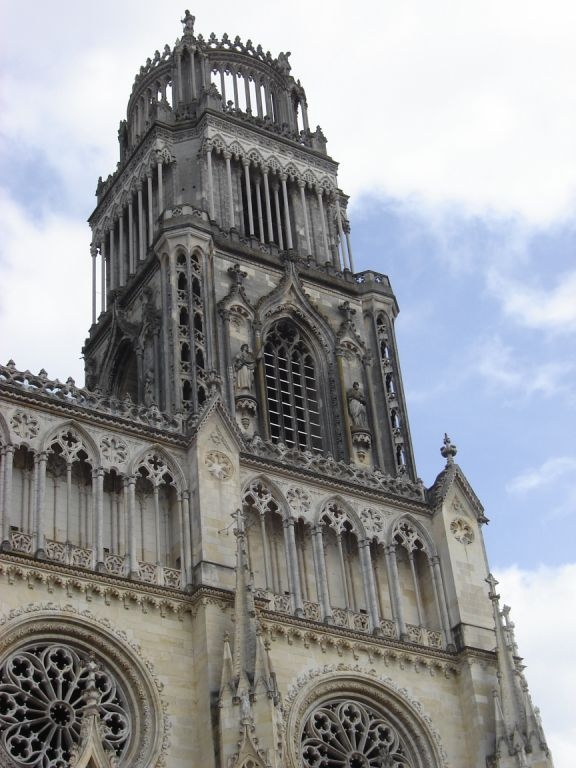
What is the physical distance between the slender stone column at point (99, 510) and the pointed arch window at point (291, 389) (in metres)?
7.50

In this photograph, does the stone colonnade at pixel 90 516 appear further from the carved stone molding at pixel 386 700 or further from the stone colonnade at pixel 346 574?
the carved stone molding at pixel 386 700

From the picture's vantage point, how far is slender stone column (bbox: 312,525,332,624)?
110 ft

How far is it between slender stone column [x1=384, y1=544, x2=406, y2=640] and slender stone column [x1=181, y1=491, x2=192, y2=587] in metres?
5.91

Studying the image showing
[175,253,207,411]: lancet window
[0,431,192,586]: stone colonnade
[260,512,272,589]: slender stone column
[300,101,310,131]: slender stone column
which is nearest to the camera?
[0,431,192,586]: stone colonnade

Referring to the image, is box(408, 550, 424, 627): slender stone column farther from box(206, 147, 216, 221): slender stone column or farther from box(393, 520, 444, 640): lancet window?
box(206, 147, 216, 221): slender stone column

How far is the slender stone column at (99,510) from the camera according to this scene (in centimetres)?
3088

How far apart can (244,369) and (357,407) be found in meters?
3.86

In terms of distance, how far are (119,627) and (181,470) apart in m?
5.00

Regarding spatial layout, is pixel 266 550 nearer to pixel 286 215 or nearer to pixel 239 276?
pixel 239 276

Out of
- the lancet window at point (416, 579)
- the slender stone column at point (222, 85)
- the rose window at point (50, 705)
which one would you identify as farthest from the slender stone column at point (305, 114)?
the rose window at point (50, 705)

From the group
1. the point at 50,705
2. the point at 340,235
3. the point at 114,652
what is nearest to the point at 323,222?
the point at 340,235

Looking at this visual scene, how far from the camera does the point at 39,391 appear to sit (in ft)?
107

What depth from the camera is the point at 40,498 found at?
31.0 metres

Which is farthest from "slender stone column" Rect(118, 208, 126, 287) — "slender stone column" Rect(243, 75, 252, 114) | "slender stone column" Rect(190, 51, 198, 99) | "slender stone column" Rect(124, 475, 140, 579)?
"slender stone column" Rect(124, 475, 140, 579)
